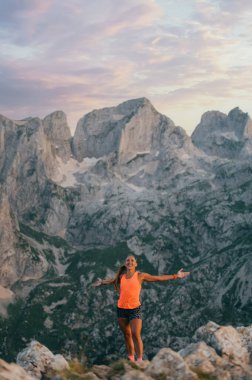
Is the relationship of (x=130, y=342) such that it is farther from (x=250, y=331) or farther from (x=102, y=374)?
(x=250, y=331)

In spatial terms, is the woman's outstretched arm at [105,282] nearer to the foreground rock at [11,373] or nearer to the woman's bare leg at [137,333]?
the woman's bare leg at [137,333]

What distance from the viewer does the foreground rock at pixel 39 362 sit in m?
24.4

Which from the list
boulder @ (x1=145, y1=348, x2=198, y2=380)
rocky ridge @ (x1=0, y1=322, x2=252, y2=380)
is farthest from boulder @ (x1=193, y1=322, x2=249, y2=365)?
boulder @ (x1=145, y1=348, x2=198, y2=380)

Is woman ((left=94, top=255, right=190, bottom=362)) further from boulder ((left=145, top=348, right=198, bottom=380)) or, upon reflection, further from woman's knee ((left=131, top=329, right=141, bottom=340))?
boulder ((left=145, top=348, right=198, bottom=380))

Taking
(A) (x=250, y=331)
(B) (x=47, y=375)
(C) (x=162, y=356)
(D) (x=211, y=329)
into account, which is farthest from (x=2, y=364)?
(A) (x=250, y=331)

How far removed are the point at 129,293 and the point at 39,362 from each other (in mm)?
6000

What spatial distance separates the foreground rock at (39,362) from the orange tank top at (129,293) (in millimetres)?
4450

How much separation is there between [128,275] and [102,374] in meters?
5.73

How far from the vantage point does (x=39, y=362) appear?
2508cm

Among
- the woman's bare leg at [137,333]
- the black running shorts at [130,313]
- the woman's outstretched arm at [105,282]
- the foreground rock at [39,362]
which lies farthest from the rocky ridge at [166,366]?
the woman's outstretched arm at [105,282]

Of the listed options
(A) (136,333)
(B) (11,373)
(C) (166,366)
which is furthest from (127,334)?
(B) (11,373)

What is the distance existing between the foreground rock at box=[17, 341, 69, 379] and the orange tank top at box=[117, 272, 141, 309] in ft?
14.6

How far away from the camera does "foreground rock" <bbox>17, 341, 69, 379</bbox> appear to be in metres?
24.4

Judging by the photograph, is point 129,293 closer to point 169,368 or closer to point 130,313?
point 130,313
